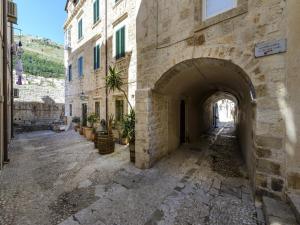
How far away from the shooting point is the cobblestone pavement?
9.50 ft

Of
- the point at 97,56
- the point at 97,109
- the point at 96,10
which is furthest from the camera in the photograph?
the point at 97,109

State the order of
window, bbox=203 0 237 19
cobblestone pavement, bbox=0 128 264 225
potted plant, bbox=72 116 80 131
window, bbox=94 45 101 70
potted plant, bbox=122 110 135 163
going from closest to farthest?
cobblestone pavement, bbox=0 128 264 225 → window, bbox=203 0 237 19 → potted plant, bbox=122 110 135 163 → window, bbox=94 45 101 70 → potted plant, bbox=72 116 80 131

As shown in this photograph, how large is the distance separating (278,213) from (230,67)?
8.99ft

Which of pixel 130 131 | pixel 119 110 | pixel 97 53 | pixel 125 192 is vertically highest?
pixel 97 53

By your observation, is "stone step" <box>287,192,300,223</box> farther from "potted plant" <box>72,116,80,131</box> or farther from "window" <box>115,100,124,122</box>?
"potted plant" <box>72,116,80,131</box>

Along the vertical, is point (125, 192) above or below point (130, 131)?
below

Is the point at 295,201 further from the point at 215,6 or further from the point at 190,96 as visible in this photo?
the point at 190,96

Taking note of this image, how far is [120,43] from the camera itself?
7996 mm

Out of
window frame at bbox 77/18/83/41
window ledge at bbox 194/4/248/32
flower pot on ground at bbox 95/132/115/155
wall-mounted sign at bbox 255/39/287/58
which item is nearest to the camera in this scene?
wall-mounted sign at bbox 255/39/287/58

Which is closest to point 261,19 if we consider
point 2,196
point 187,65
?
point 187,65

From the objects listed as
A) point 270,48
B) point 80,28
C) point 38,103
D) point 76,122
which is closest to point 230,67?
point 270,48

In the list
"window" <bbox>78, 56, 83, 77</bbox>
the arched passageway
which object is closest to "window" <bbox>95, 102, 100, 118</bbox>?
"window" <bbox>78, 56, 83, 77</bbox>

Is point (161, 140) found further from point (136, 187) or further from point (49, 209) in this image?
point (49, 209)

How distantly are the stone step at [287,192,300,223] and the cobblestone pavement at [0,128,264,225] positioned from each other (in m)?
0.51
